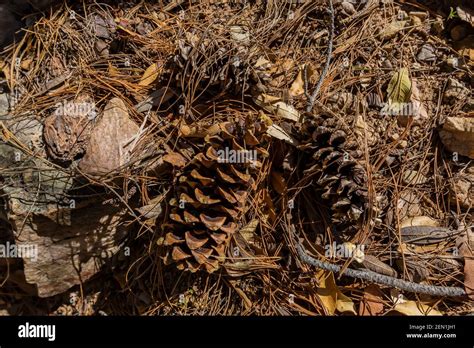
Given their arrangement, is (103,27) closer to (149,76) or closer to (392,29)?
(149,76)

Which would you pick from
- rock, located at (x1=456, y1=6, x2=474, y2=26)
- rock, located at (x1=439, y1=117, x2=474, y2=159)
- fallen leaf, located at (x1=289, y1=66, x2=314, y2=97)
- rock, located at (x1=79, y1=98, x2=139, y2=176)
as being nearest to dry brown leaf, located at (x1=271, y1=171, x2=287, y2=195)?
fallen leaf, located at (x1=289, y1=66, x2=314, y2=97)

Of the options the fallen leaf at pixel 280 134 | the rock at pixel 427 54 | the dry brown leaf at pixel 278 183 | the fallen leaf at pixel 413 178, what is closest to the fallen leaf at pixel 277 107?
the fallen leaf at pixel 280 134

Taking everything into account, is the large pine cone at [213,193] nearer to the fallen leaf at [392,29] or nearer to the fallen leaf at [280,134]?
the fallen leaf at [280,134]

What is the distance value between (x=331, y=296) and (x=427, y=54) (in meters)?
1.38

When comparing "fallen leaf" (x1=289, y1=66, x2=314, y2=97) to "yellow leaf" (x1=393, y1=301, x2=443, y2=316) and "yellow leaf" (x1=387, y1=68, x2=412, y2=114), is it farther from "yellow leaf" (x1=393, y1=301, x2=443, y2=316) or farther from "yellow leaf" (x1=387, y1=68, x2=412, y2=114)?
"yellow leaf" (x1=393, y1=301, x2=443, y2=316)

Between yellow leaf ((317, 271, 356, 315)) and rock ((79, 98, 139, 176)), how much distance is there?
1164 mm

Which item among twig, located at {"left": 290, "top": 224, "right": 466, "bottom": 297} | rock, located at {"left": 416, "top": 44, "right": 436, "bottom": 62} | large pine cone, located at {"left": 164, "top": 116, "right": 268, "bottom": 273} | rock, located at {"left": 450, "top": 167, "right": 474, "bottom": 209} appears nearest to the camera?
large pine cone, located at {"left": 164, "top": 116, "right": 268, "bottom": 273}

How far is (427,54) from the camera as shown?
257cm

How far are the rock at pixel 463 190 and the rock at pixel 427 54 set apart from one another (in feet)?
2.07

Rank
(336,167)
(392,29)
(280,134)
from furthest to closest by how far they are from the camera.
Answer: (392,29)
(280,134)
(336,167)

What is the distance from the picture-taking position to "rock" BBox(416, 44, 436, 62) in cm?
257

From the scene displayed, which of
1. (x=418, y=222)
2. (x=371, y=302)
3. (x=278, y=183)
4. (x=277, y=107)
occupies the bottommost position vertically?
(x=371, y=302)

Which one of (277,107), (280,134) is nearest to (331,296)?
(280,134)

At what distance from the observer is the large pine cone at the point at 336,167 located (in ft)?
7.31
